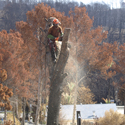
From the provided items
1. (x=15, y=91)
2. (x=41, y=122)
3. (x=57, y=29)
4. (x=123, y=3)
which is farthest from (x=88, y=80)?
(x=123, y=3)

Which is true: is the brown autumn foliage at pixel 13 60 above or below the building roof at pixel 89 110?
above

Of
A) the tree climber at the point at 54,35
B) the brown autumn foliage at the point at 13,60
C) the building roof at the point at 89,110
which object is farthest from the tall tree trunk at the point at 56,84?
the building roof at the point at 89,110

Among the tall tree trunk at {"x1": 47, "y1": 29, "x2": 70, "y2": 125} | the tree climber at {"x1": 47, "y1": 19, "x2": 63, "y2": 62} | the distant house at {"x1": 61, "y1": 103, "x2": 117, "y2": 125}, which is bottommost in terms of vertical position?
the distant house at {"x1": 61, "y1": 103, "x2": 117, "y2": 125}

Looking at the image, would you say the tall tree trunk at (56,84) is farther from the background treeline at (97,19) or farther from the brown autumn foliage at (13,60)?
the background treeline at (97,19)

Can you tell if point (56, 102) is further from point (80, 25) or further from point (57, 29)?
point (80, 25)

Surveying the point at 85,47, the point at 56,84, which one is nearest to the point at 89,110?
the point at 85,47

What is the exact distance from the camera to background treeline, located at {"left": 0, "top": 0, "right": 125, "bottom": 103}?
48312 millimetres

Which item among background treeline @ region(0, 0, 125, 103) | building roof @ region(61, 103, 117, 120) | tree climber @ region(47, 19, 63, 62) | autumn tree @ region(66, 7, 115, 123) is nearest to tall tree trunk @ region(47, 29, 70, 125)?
tree climber @ region(47, 19, 63, 62)

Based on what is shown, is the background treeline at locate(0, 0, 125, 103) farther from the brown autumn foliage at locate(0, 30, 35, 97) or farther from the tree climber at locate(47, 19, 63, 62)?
the tree climber at locate(47, 19, 63, 62)

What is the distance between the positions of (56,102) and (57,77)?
652 millimetres

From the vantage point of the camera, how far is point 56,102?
5293 millimetres

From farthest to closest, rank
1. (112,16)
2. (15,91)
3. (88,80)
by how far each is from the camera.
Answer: (112,16) < (88,80) < (15,91)

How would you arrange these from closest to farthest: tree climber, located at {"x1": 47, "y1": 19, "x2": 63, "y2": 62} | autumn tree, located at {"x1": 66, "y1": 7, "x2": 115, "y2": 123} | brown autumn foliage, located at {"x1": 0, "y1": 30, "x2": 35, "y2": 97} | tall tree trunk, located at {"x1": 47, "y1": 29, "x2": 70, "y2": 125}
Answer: tall tree trunk, located at {"x1": 47, "y1": 29, "x2": 70, "y2": 125} < tree climber, located at {"x1": 47, "y1": 19, "x2": 63, "y2": 62} < brown autumn foliage, located at {"x1": 0, "y1": 30, "x2": 35, "y2": 97} < autumn tree, located at {"x1": 66, "y1": 7, "x2": 115, "y2": 123}

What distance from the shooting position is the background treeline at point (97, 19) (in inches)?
1902
